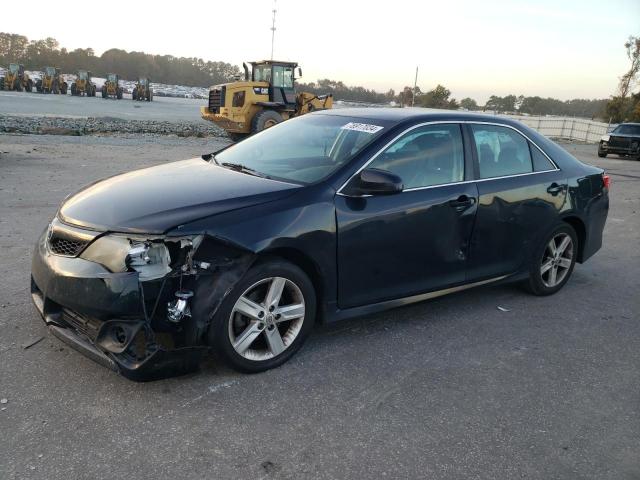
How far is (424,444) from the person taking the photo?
2.84m

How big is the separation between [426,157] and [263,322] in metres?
1.75

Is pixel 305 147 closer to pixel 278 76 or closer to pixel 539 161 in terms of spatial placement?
pixel 539 161

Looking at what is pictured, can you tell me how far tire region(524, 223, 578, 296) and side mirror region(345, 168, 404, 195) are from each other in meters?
1.97

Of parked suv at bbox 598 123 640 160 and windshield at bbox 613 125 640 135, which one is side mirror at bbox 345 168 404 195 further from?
windshield at bbox 613 125 640 135

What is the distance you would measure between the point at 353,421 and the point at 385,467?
39cm

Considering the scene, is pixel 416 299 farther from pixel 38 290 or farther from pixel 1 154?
pixel 1 154

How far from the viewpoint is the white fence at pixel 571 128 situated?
39531 millimetres

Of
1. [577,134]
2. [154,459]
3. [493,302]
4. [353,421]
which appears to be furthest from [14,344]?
[577,134]

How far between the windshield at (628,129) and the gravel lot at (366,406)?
2266cm

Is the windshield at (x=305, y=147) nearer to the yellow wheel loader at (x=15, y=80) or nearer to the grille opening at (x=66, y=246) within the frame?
the grille opening at (x=66, y=246)

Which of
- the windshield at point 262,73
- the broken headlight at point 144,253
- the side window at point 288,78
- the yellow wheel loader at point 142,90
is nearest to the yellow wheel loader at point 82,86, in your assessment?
the yellow wheel loader at point 142,90

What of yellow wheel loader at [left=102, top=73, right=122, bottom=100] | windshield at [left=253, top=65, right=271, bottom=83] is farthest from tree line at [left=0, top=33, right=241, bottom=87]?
windshield at [left=253, top=65, right=271, bottom=83]

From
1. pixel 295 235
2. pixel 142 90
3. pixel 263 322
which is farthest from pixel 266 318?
pixel 142 90

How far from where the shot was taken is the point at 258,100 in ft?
65.5
